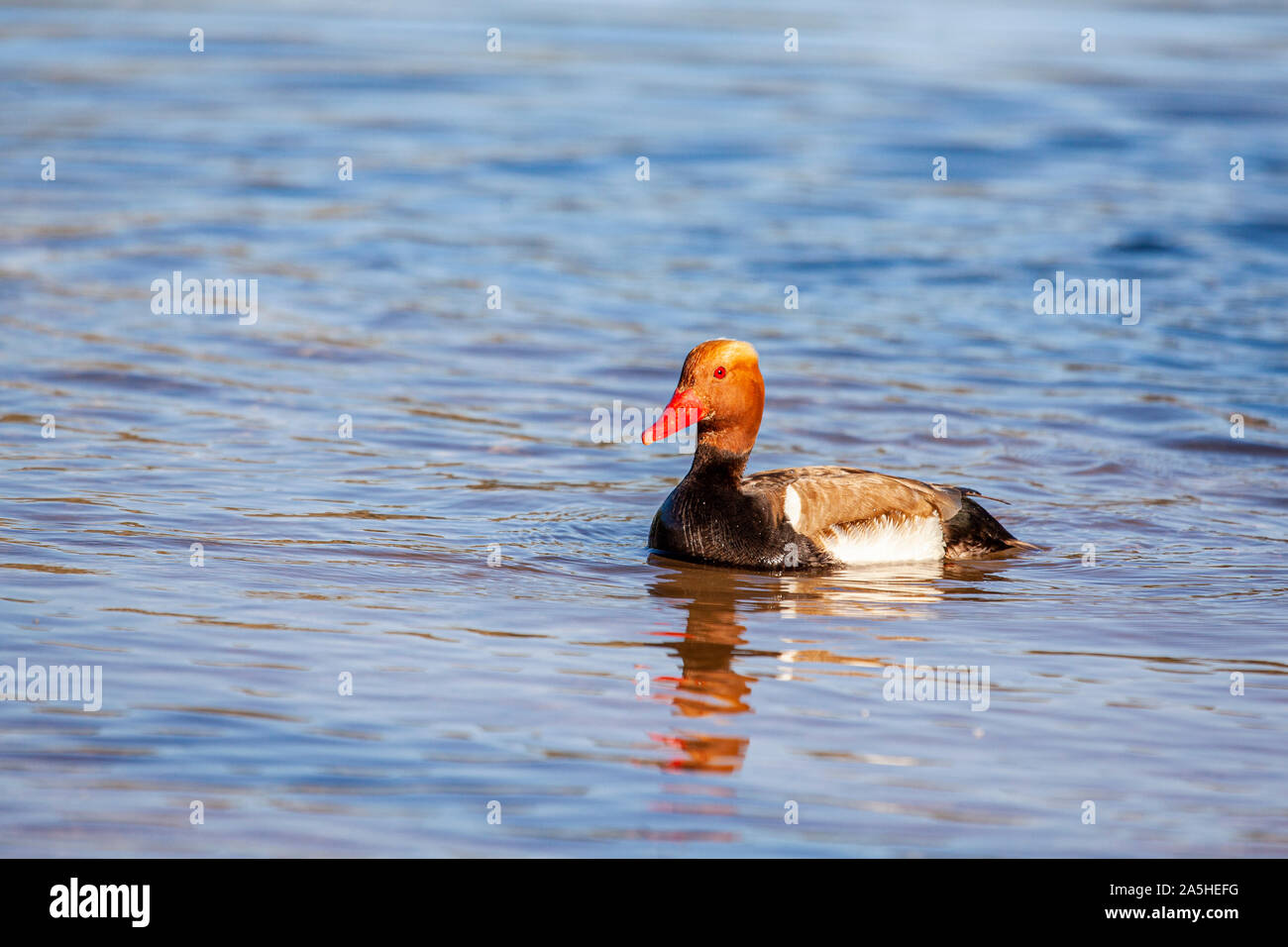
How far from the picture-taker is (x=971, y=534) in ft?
28.8

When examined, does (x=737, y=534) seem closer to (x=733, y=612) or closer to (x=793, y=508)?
(x=793, y=508)

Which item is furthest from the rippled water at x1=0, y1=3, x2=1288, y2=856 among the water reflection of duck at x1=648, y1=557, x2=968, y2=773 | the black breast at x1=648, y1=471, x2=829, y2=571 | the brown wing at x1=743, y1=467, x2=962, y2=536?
the brown wing at x1=743, y1=467, x2=962, y2=536

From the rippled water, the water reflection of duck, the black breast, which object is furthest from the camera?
the black breast

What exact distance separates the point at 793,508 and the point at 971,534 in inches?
41.1

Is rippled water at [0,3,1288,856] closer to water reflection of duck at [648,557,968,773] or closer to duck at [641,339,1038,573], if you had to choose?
water reflection of duck at [648,557,968,773]

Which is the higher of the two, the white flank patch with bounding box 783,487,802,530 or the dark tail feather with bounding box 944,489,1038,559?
the white flank patch with bounding box 783,487,802,530

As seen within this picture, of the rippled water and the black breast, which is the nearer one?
the rippled water

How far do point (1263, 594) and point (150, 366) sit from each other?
795 cm

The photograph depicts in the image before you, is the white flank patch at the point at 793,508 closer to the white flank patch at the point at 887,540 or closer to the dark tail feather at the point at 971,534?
the white flank patch at the point at 887,540

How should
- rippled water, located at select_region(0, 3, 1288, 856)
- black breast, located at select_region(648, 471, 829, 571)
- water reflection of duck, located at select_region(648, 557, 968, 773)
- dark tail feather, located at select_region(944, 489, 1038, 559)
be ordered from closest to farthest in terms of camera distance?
rippled water, located at select_region(0, 3, 1288, 856) < water reflection of duck, located at select_region(648, 557, 968, 773) < black breast, located at select_region(648, 471, 829, 571) < dark tail feather, located at select_region(944, 489, 1038, 559)

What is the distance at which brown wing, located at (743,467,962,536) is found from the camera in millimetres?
8508

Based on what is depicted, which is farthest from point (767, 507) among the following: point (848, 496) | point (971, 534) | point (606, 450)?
point (606, 450)

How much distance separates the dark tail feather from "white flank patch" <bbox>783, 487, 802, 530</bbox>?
0.86 metres
